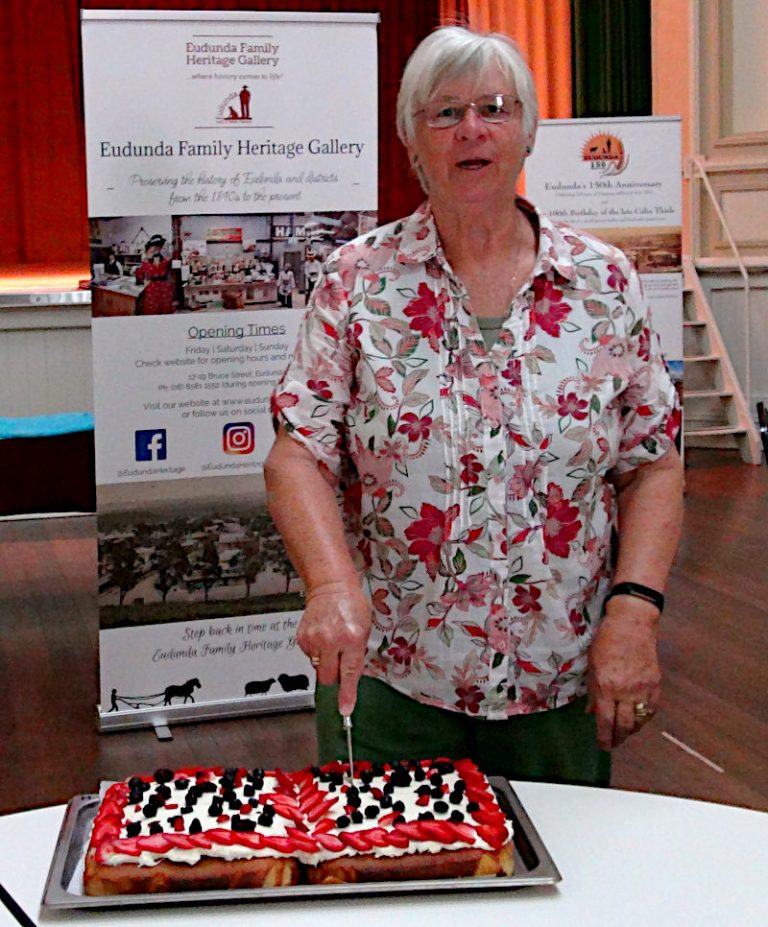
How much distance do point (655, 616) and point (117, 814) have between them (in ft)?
2.35

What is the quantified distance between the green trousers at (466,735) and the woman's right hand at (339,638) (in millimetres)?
198

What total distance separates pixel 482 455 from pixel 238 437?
2538 mm

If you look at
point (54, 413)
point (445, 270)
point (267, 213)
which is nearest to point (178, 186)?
point (267, 213)

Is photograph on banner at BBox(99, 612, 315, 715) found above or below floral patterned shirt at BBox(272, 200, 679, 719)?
below

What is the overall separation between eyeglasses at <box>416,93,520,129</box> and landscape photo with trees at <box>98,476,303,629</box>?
259 cm

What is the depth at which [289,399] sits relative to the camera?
67.2 inches

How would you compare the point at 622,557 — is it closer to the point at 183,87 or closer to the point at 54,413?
the point at 183,87

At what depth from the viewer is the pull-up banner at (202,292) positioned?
3885 millimetres

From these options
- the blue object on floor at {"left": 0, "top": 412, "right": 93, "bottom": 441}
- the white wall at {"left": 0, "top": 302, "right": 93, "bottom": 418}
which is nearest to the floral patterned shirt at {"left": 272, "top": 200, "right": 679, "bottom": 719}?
the blue object on floor at {"left": 0, "top": 412, "right": 93, "bottom": 441}

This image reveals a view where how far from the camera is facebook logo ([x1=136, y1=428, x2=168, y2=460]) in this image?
4.05 meters

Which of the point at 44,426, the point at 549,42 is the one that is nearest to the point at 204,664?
the point at 44,426

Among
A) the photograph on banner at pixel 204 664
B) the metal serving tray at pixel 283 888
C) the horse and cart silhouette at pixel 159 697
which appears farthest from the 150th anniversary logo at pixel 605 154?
the metal serving tray at pixel 283 888

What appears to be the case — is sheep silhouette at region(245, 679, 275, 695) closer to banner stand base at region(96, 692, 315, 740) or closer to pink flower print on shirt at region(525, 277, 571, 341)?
banner stand base at region(96, 692, 315, 740)

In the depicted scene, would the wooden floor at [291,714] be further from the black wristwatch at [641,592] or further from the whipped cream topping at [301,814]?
the whipped cream topping at [301,814]
